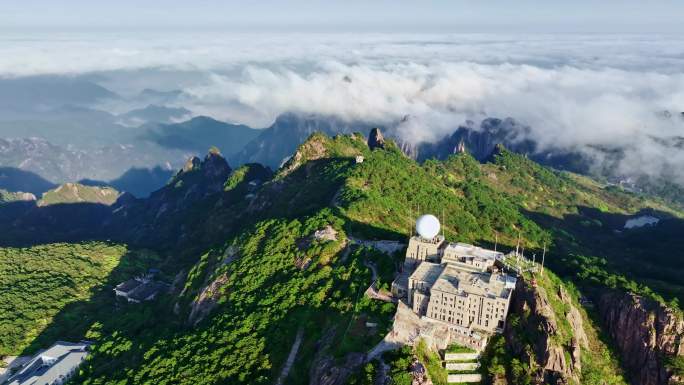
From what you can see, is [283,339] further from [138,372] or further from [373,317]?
[138,372]

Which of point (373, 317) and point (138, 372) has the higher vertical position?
point (373, 317)

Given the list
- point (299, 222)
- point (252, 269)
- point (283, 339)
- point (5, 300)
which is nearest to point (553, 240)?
point (299, 222)

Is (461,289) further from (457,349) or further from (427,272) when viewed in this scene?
(457,349)

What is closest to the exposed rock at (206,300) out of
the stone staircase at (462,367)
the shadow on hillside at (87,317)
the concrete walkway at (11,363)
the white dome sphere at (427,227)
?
the shadow on hillside at (87,317)

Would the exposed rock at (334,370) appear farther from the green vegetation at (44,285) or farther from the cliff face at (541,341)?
the green vegetation at (44,285)

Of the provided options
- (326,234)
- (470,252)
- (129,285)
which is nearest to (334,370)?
(470,252)

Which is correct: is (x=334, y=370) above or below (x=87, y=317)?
above

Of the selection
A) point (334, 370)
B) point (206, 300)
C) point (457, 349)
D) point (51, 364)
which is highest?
point (457, 349)
